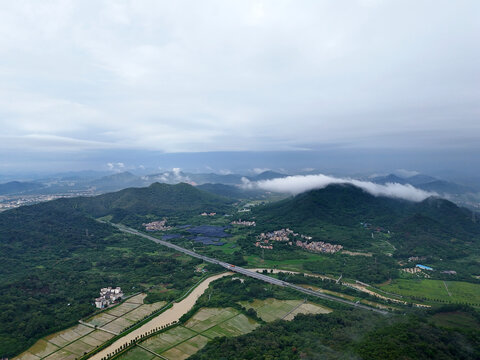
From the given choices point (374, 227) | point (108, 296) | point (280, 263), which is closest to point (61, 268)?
point (108, 296)

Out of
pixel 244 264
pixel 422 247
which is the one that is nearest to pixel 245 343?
pixel 244 264

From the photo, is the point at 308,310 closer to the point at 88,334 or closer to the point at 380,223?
the point at 88,334

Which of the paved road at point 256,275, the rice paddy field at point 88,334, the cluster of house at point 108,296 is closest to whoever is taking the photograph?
the rice paddy field at point 88,334

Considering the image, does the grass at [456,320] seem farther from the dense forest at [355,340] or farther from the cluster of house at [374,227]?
the cluster of house at [374,227]

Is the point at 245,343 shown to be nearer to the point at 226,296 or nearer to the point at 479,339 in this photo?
the point at 226,296

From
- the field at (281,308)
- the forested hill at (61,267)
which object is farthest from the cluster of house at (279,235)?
the field at (281,308)

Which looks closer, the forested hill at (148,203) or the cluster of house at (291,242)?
the cluster of house at (291,242)

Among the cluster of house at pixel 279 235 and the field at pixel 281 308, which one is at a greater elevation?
the field at pixel 281 308

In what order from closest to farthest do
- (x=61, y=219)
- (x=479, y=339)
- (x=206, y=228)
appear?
(x=479, y=339) < (x=61, y=219) < (x=206, y=228)
